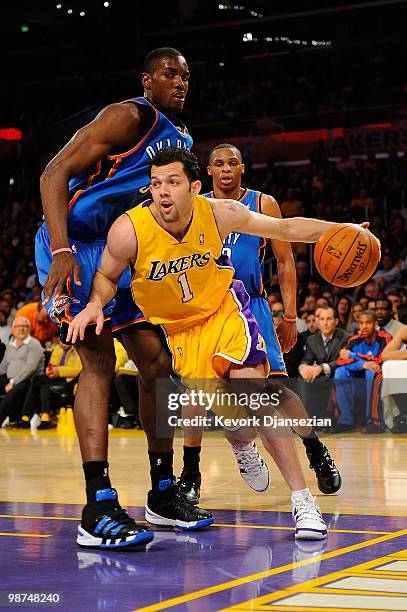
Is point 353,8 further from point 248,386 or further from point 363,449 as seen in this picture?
point 248,386

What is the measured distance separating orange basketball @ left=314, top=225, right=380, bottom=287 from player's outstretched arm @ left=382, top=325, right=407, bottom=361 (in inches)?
209

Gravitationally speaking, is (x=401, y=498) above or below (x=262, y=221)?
below

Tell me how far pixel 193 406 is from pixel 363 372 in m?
4.79

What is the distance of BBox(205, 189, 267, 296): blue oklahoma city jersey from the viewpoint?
241 inches

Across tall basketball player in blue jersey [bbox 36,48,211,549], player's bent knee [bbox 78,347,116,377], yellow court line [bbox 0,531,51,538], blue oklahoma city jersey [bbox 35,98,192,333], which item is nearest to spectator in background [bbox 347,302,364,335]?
tall basketball player in blue jersey [bbox 36,48,211,549]

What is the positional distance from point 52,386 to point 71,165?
7458mm

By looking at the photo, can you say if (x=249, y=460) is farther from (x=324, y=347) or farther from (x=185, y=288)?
(x=324, y=347)

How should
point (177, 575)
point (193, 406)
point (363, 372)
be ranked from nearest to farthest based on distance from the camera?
point (177, 575) < point (193, 406) < point (363, 372)

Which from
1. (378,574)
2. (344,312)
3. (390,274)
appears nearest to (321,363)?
(344,312)

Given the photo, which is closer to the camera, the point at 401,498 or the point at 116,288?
the point at 116,288

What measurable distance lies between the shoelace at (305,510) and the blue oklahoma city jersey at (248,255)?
1810mm

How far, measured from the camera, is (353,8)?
23453mm

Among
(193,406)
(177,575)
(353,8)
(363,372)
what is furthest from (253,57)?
(177,575)

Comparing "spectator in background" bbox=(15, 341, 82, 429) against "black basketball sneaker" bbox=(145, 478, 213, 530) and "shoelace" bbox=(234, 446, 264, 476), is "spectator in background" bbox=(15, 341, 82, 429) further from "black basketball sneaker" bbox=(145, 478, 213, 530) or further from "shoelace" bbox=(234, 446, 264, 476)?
"black basketball sneaker" bbox=(145, 478, 213, 530)
